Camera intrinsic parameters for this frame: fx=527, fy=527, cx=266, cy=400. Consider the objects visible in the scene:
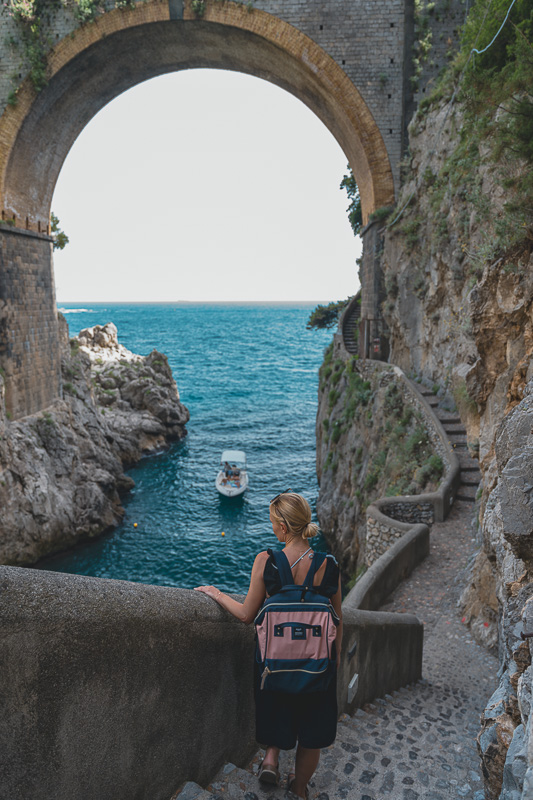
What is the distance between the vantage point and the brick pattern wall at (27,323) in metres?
17.8

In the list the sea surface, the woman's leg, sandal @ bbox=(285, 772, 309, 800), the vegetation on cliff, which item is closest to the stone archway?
the sea surface

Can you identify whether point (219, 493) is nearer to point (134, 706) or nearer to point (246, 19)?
point (246, 19)

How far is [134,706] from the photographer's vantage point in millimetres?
2277

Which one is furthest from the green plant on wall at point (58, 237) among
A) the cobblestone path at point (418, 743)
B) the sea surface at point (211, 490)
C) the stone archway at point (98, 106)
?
the cobblestone path at point (418, 743)

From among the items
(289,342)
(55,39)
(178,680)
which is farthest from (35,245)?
(289,342)

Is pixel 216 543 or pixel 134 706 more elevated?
pixel 134 706

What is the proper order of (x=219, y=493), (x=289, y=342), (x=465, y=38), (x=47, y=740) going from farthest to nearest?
1. (x=289, y=342)
2. (x=219, y=493)
3. (x=465, y=38)
4. (x=47, y=740)

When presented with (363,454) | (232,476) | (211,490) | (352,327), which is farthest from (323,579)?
(211,490)

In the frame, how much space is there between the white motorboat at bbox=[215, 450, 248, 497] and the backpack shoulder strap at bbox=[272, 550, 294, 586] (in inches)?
832

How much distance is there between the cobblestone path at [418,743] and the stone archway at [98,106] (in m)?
15.8

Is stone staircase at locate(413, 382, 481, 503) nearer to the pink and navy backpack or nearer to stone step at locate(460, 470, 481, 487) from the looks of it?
stone step at locate(460, 470, 481, 487)

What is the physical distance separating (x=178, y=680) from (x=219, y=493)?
22.1 meters

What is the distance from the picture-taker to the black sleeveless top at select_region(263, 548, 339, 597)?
8.16ft

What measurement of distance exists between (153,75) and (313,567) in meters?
23.0
